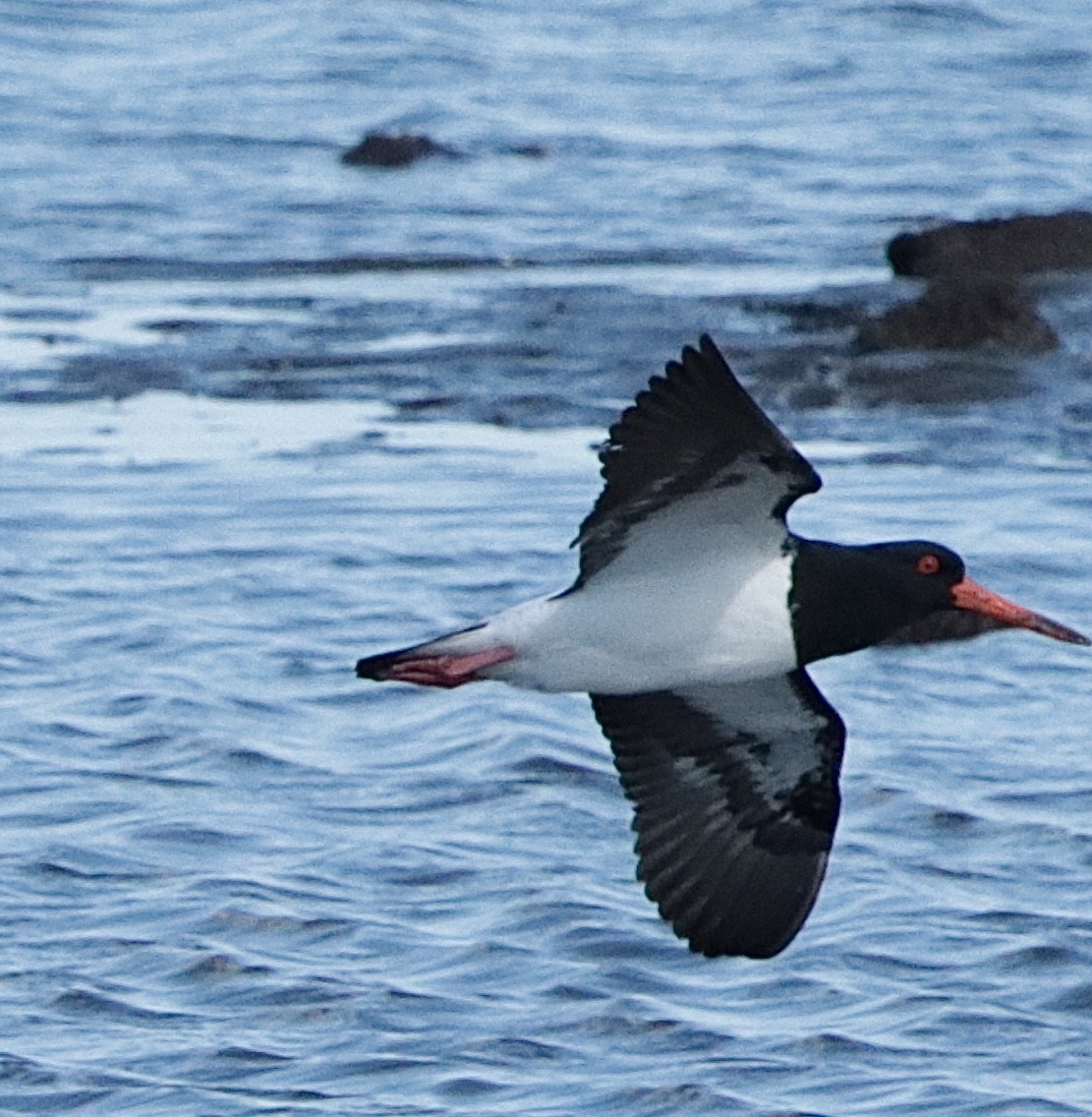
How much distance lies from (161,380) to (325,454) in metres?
1.38

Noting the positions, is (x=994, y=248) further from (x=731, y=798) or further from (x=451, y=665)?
(x=451, y=665)

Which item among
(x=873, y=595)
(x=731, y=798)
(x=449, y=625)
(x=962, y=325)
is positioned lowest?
(x=449, y=625)

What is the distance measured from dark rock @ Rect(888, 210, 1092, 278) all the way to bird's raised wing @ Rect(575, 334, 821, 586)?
1118 cm

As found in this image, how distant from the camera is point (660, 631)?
6.61 m

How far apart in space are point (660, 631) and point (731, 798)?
697mm

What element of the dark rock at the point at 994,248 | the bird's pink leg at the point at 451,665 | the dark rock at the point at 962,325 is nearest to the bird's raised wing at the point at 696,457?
the bird's pink leg at the point at 451,665

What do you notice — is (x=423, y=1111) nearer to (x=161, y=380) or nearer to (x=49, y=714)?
(x=49, y=714)

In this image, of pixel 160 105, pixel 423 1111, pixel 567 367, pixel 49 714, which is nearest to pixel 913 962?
pixel 423 1111

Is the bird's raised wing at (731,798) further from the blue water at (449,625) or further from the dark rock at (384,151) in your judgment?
the dark rock at (384,151)

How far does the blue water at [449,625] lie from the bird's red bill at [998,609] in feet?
4.70

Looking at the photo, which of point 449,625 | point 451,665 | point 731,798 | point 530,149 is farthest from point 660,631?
point 530,149

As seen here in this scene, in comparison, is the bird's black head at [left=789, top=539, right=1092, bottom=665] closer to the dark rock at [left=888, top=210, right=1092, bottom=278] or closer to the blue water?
the blue water

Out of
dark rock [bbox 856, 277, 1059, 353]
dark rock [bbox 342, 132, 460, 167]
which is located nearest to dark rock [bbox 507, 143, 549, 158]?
dark rock [bbox 342, 132, 460, 167]

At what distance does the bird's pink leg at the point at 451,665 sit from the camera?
662 cm
